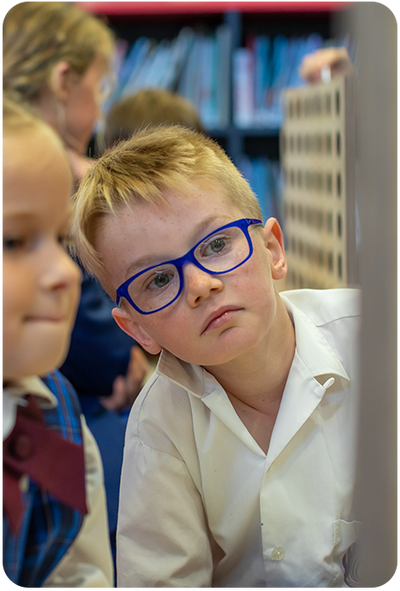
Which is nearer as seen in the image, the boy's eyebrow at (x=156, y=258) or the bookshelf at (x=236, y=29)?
the boy's eyebrow at (x=156, y=258)

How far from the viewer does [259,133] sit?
1104 mm

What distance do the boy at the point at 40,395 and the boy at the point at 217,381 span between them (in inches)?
1.4

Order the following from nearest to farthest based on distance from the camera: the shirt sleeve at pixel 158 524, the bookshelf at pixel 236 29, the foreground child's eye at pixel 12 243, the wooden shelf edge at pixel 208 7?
the foreground child's eye at pixel 12 243 < the shirt sleeve at pixel 158 524 < the bookshelf at pixel 236 29 < the wooden shelf edge at pixel 208 7

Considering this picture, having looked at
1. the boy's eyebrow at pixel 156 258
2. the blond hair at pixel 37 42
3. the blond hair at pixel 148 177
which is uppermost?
the blond hair at pixel 37 42

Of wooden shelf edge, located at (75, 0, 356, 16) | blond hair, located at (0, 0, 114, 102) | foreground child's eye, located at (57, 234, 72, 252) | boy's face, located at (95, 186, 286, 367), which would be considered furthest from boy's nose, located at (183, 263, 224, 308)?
wooden shelf edge, located at (75, 0, 356, 16)

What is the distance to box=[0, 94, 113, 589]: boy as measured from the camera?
1.51 ft

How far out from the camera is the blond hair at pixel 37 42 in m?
0.52

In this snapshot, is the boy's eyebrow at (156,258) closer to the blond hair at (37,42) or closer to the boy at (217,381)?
the boy at (217,381)

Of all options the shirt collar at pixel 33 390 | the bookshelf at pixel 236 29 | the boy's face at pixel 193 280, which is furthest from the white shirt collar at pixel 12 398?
the bookshelf at pixel 236 29

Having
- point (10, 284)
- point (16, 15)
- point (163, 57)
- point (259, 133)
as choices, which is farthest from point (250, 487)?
point (163, 57)

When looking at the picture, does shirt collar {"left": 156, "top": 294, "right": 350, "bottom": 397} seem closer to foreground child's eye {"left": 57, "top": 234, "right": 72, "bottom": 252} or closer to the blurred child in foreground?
the blurred child in foreground

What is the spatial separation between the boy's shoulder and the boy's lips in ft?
0.33

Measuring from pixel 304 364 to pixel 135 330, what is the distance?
189 millimetres

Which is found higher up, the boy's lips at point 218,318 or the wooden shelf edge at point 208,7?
the wooden shelf edge at point 208,7
